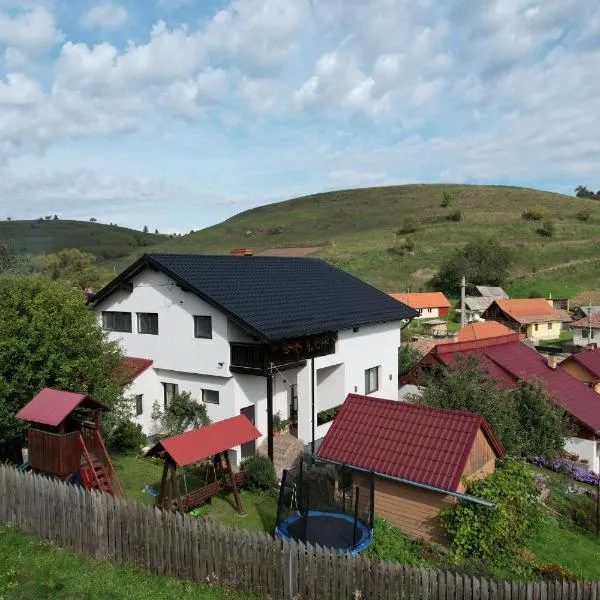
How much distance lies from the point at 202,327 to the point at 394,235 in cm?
9871

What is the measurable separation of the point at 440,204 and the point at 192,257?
421ft

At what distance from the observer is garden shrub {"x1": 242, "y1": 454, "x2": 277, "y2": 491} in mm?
17344

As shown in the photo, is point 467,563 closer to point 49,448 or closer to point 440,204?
point 49,448

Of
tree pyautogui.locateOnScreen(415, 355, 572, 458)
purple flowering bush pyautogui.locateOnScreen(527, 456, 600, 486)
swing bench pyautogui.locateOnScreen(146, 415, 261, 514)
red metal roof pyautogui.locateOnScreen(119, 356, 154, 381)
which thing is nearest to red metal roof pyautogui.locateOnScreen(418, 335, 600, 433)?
tree pyautogui.locateOnScreen(415, 355, 572, 458)

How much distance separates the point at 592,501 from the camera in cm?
1956

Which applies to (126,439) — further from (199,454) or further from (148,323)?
(199,454)

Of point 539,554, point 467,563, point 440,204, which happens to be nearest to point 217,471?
point 467,563

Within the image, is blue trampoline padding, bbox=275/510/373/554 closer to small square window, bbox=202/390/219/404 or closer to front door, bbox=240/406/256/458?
front door, bbox=240/406/256/458

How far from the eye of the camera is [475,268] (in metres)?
83.9

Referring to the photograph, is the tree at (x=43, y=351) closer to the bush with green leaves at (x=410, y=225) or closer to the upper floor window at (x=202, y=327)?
the upper floor window at (x=202, y=327)

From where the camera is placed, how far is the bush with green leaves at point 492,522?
43.1 ft

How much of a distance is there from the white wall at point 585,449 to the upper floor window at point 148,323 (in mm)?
17990

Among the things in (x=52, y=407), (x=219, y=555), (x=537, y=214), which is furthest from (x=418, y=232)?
(x=219, y=555)

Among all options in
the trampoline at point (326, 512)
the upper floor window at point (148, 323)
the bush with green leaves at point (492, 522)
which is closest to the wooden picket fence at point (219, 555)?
the trampoline at point (326, 512)
